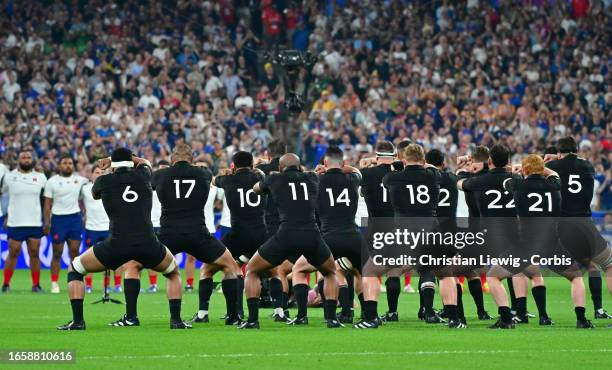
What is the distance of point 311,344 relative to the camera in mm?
14953

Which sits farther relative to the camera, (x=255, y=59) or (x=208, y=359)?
(x=255, y=59)

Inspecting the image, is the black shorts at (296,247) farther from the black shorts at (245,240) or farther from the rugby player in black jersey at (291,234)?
the black shorts at (245,240)

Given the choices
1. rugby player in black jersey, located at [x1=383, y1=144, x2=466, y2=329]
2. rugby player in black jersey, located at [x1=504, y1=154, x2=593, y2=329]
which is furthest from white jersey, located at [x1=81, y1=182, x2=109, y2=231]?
rugby player in black jersey, located at [x1=504, y1=154, x2=593, y2=329]

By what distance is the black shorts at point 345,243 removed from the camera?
1728 cm

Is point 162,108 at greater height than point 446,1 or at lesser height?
lesser

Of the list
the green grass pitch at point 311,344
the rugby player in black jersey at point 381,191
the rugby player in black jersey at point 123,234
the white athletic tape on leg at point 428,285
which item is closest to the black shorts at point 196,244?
the rugby player in black jersey at point 123,234

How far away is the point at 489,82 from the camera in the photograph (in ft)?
128

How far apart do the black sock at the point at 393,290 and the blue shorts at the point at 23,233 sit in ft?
28.2

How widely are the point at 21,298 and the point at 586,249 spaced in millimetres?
10028

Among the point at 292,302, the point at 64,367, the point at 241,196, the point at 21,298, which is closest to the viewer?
the point at 64,367

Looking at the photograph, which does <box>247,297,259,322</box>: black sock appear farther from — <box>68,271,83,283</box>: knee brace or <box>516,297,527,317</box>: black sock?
<box>516,297,527,317</box>: black sock

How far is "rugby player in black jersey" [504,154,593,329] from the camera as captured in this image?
16.9 metres

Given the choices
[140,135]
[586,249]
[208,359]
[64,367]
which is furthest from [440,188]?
[140,135]

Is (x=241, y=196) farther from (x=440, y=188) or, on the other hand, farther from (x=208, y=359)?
(x=208, y=359)
